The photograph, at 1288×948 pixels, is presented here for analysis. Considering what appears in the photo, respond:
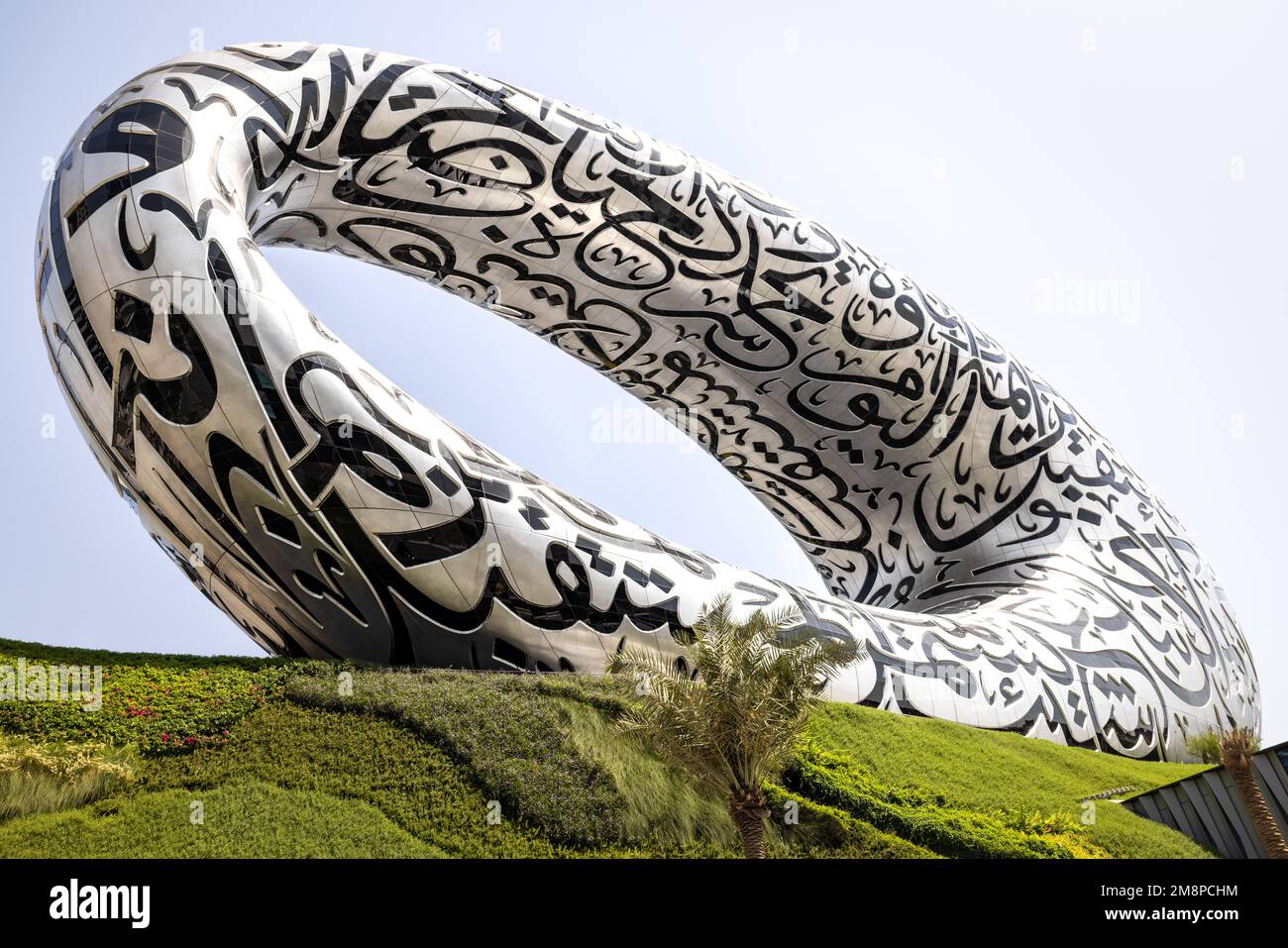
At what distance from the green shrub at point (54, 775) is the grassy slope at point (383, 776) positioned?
0.58 ft

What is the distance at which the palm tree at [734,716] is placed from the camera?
9.43 metres

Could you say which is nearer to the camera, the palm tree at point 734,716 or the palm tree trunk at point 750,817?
the palm tree trunk at point 750,817

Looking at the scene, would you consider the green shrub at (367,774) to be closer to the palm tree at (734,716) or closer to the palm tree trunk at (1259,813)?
the palm tree at (734,716)

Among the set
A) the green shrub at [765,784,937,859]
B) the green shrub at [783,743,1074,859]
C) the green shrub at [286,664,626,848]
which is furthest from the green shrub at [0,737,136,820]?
the green shrub at [783,743,1074,859]

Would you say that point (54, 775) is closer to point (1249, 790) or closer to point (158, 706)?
point (158, 706)

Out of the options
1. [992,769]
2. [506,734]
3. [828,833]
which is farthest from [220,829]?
[992,769]

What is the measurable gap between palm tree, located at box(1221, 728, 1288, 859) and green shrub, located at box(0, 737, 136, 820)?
10.6m

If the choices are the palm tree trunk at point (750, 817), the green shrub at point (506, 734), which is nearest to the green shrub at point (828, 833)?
the palm tree trunk at point (750, 817)

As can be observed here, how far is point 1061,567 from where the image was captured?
68.9ft

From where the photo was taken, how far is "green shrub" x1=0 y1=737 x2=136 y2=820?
8391mm
